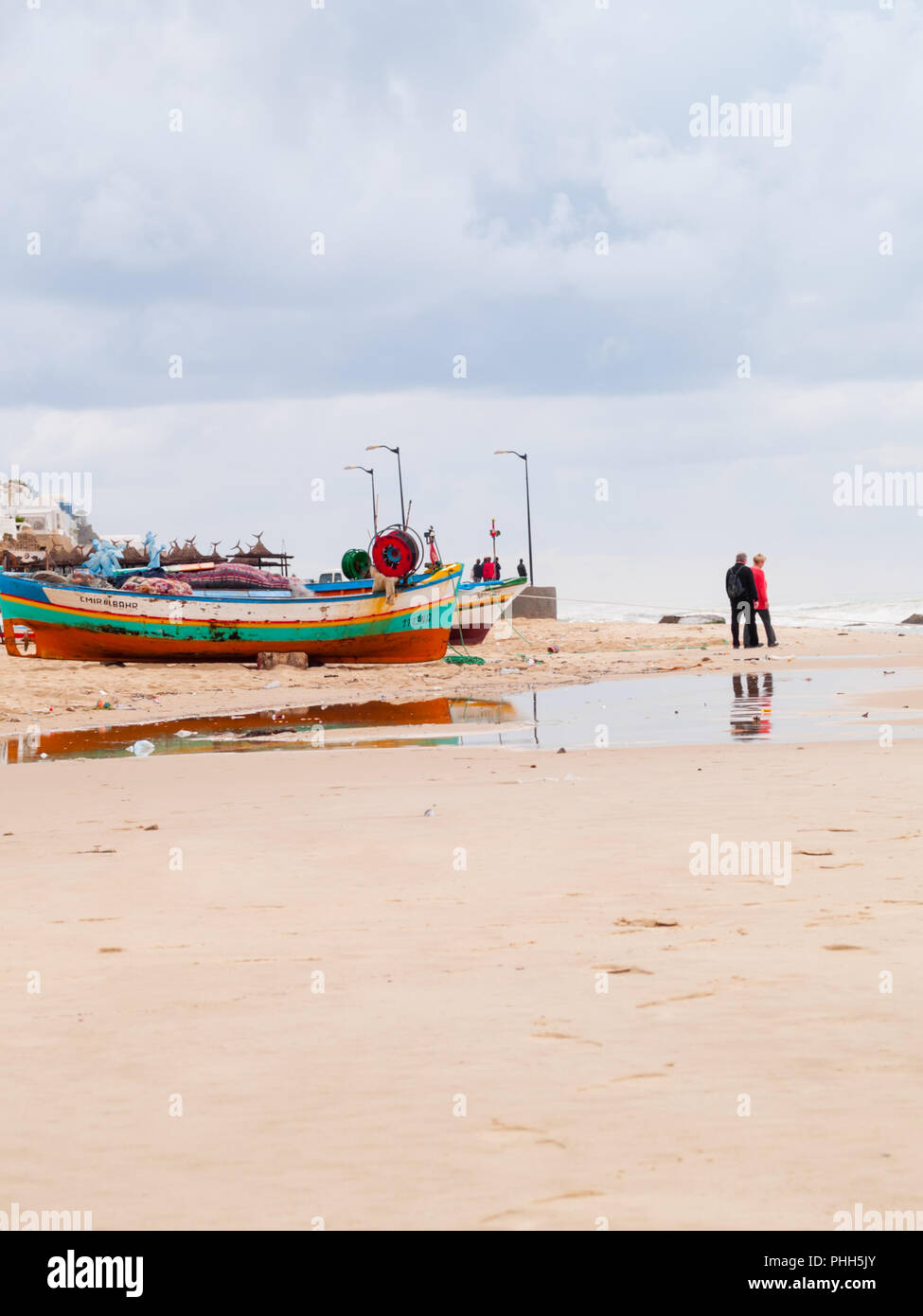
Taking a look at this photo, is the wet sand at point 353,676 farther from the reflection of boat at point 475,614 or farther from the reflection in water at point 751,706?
the reflection in water at point 751,706

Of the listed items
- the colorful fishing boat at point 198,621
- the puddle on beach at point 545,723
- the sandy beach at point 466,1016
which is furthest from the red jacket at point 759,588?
the sandy beach at point 466,1016

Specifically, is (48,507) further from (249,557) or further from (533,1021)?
(533,1021)

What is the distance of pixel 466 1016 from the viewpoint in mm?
4242

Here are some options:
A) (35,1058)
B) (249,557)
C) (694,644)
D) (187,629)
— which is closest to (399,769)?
(35,1058)

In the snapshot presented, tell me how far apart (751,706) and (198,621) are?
15.5 m

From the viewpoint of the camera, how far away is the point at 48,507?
356ft

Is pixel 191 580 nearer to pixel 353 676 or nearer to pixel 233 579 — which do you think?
pixel 233 579

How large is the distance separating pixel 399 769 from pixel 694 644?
25719 mm

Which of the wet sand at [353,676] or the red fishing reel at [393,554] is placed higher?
the red fishing reel at [393,554]

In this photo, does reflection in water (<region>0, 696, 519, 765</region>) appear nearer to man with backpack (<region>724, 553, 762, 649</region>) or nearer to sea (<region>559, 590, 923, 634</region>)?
man with backpack (<region>724, 553, 762, 649</region>)

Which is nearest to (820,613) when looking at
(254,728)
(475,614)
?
(475,614)

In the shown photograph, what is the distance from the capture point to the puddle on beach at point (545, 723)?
45.4ft

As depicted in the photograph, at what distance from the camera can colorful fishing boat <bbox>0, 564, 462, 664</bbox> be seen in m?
29.0

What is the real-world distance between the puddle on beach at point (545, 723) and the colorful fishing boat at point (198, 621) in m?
8.98
